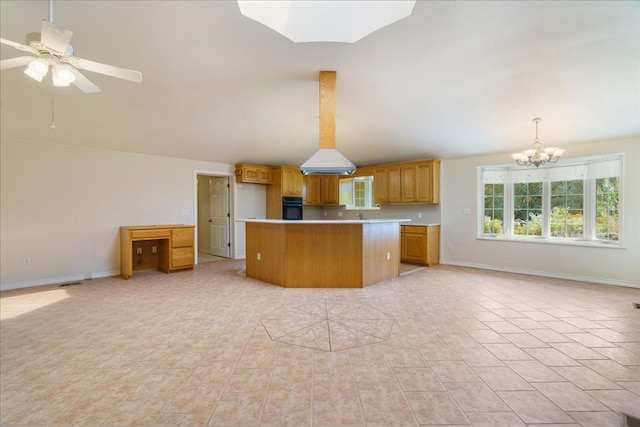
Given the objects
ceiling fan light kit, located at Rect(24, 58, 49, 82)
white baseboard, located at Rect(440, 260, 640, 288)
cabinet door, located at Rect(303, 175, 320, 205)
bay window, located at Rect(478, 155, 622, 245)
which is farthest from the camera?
cabinet door, located at Rect(303, 175, 320, 205)

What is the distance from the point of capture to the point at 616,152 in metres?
4.34

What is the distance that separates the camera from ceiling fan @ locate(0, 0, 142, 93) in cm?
166

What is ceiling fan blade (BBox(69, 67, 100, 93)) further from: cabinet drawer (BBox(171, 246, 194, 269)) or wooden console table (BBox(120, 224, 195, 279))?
cabinet drawer (BBox(171, 246, 194, 269))

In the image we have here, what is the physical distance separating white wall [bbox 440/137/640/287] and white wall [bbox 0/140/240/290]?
6286mm

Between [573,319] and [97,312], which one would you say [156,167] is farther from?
[573,319]

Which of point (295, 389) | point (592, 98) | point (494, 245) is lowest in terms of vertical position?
point (295, 389)

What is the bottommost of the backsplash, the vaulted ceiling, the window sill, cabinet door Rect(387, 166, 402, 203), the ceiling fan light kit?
the window sill

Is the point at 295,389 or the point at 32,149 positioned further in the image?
the point at 32,149

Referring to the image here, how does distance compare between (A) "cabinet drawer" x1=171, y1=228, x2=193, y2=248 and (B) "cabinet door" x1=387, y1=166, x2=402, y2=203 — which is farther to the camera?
(B) "cabinet door" x1=387, y1=166, x2=402, y2=203

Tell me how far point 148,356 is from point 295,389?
1335mm

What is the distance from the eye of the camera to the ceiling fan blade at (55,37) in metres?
1.62

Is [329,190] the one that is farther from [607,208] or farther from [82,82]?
[82,82]

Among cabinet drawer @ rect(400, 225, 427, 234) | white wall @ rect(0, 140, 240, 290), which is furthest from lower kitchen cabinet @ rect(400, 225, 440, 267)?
white wall @ rect(0, 140, 240, 290)

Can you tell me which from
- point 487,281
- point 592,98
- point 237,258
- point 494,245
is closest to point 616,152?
point 592,98
